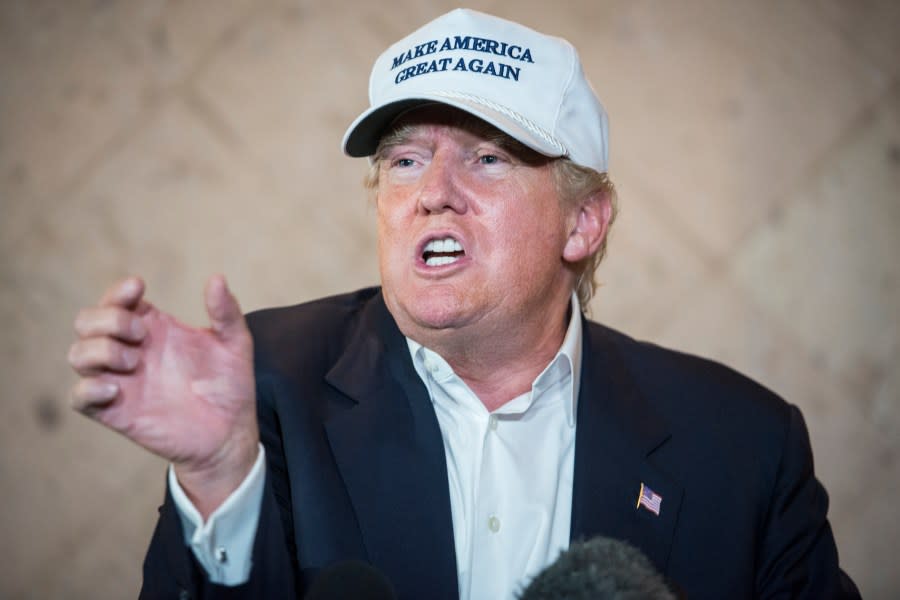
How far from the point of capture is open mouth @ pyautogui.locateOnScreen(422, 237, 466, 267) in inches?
61.8

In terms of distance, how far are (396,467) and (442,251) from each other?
1.26 ft

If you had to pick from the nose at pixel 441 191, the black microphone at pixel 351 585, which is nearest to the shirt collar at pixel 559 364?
the nose at pixel 441 191

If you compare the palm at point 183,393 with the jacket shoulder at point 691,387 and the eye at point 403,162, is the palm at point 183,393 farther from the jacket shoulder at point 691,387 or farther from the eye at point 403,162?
the jacket shoulder at point 691,387

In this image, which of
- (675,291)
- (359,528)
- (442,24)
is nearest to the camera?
(359,528)

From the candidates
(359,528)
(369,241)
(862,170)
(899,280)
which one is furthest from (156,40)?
(899,280)

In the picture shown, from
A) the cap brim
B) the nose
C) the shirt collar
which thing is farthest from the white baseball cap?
the shirt collar

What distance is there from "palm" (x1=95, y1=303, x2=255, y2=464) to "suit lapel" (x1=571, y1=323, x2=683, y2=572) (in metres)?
0.68

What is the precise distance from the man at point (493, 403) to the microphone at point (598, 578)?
65cm

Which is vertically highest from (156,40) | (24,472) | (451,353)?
(156,40)

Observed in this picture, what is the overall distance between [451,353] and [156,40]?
119 cm

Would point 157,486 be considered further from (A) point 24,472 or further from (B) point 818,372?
(B) point 818,372

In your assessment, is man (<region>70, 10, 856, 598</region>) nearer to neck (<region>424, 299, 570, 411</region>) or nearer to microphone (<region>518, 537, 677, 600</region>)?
neck (<region>424, 299, 570, 411</region>)

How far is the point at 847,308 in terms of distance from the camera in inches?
98.8

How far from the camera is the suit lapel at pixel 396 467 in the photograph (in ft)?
4.74
